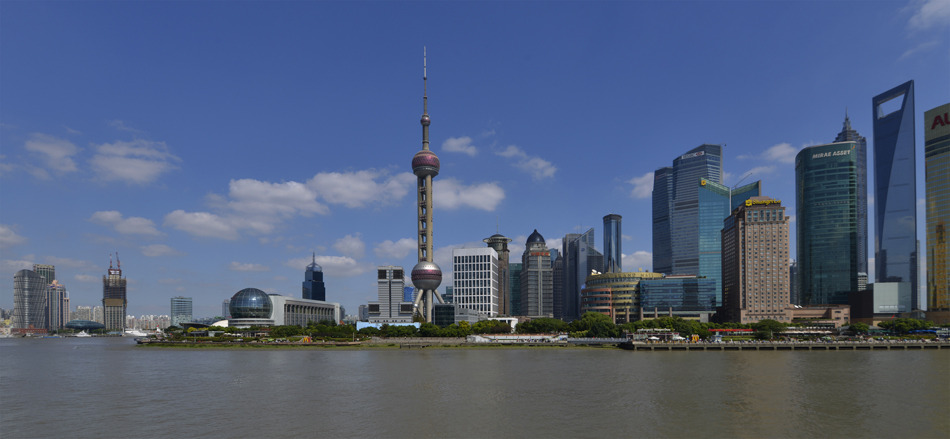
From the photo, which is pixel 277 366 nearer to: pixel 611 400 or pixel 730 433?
pixel 611 400

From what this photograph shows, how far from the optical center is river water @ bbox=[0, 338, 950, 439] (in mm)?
51750

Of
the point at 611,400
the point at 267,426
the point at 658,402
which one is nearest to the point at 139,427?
the point at 267,426

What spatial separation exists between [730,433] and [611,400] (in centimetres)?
1738

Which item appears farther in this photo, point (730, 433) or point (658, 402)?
point (658, 402)

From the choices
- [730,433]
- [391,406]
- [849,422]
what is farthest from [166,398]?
[849,422]

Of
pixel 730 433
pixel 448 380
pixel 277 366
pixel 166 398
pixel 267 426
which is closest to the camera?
pixel 730 433

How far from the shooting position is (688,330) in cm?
19825

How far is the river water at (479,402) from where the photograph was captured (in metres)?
51.8

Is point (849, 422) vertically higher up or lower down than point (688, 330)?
higher up

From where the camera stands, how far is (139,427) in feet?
175

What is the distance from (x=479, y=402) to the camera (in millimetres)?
64812

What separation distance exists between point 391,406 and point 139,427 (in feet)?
79.4

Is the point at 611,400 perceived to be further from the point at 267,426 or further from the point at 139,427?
the point at 139,427

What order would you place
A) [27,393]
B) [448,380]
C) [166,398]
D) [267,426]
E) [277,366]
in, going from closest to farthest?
1. [267,426]
2. [166,398]
3. [27,393]
4. [448,380]
5. [277,366]
